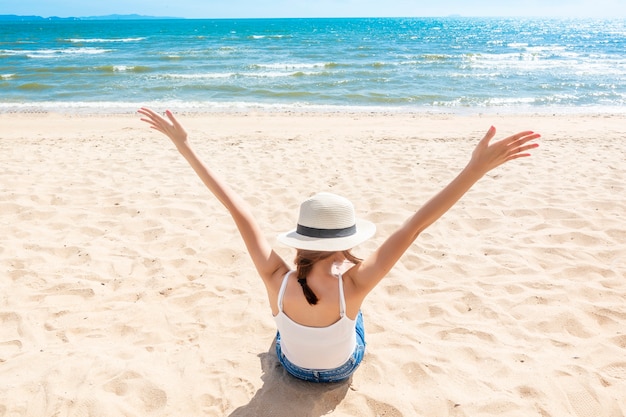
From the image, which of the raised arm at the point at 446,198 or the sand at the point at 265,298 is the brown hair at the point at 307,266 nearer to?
the raised arm at the point at 446,198

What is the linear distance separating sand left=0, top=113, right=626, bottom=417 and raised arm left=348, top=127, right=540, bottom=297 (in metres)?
0.91

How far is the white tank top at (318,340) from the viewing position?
2.19 metres

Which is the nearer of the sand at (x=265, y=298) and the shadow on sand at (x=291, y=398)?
the shadow on sand at (x=291, y=398)

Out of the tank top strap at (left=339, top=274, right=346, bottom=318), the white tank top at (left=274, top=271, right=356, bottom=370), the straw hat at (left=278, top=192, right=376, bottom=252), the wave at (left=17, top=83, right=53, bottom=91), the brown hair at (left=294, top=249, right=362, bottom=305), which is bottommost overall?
the wave at (left=17, top=83, right=53, bottom=91)

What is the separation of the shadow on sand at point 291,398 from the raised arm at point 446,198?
2.69ft

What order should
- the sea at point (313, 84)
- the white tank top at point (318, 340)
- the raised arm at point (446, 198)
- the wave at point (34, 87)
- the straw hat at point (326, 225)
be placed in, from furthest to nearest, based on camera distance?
the wave at point (34, 87)
the sea at point (313, 84)
the white tank top at point (318, 340)
the straw hat at point (326, 225)
the raised arm at point (446, 198)

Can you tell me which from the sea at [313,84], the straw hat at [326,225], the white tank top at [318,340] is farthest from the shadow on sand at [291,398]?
the sea at [313,84]

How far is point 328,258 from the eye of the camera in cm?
216

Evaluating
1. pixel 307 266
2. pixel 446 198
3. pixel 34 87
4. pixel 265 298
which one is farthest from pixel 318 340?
pixel 34 87

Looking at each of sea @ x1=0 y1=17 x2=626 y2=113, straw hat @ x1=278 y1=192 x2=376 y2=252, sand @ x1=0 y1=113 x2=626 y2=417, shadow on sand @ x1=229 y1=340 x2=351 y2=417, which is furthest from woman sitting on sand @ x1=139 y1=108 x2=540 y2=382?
sea @ x1=0 y1=17 x2=626 y2=113

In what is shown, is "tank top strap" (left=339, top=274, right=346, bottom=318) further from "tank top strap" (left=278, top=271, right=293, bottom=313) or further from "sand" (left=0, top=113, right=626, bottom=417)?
"sand" (left=0, top=113, right=626, bottom=417)

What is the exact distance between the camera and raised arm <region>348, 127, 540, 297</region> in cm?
187

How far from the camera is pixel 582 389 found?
2.56 meters

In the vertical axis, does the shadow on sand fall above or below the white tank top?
below
